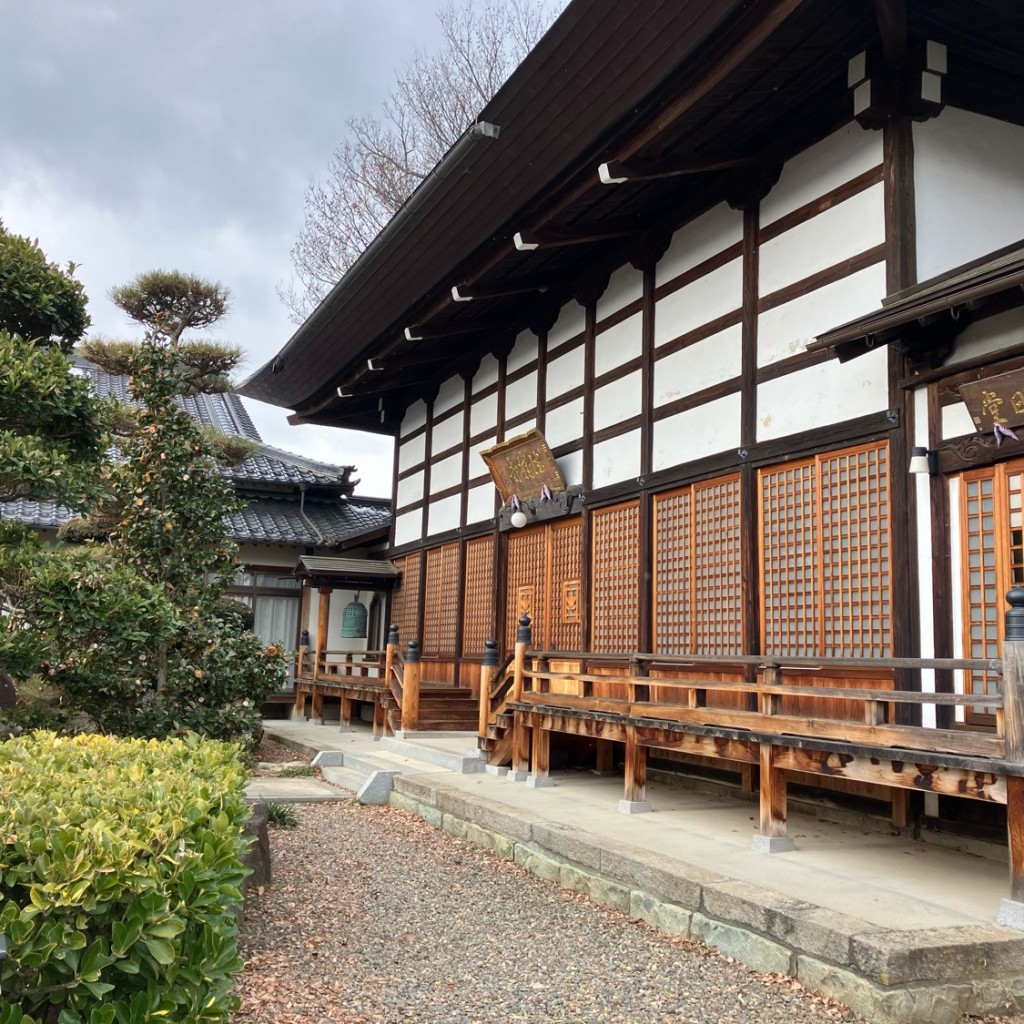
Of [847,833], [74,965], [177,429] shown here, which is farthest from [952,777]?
[177,429]

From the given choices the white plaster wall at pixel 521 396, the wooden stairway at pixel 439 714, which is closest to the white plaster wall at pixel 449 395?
the white plaster wall at pixel 521 396

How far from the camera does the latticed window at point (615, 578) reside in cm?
962

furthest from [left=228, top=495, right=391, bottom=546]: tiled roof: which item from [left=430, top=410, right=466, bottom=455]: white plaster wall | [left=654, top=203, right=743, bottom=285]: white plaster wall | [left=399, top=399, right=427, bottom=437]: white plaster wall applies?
[left=654, top=203, right=743, bottom=285]: white plaster wall

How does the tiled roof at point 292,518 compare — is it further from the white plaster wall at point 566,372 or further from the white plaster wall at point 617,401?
the white plaster wall at point 617,401

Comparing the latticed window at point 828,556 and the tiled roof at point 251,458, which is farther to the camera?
the tiled roof at point 251,458

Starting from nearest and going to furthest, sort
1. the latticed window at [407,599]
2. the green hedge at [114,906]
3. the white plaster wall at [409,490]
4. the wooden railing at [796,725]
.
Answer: the green hedge at [114,906] < the wooden railing at [796,725] < the latticed window at [407,599] < the white plaster wall at [409,490]

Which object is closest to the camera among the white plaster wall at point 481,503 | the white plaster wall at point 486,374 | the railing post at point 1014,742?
the railing post at point 1014,742

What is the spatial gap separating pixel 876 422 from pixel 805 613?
1590mm

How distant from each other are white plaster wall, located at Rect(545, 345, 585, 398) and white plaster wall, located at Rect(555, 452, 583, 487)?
0.81m

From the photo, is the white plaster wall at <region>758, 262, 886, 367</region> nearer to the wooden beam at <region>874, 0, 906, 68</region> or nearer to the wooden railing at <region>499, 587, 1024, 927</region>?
the wooden beam at <region>874, 0, 906, 68</region>

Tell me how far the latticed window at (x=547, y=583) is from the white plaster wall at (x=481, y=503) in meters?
0.71

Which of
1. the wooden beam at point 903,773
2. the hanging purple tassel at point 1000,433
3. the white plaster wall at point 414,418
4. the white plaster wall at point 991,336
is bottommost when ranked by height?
the wooden beam at point 903,773

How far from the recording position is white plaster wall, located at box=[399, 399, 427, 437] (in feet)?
51.7

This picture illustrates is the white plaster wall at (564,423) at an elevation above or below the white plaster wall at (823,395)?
above
